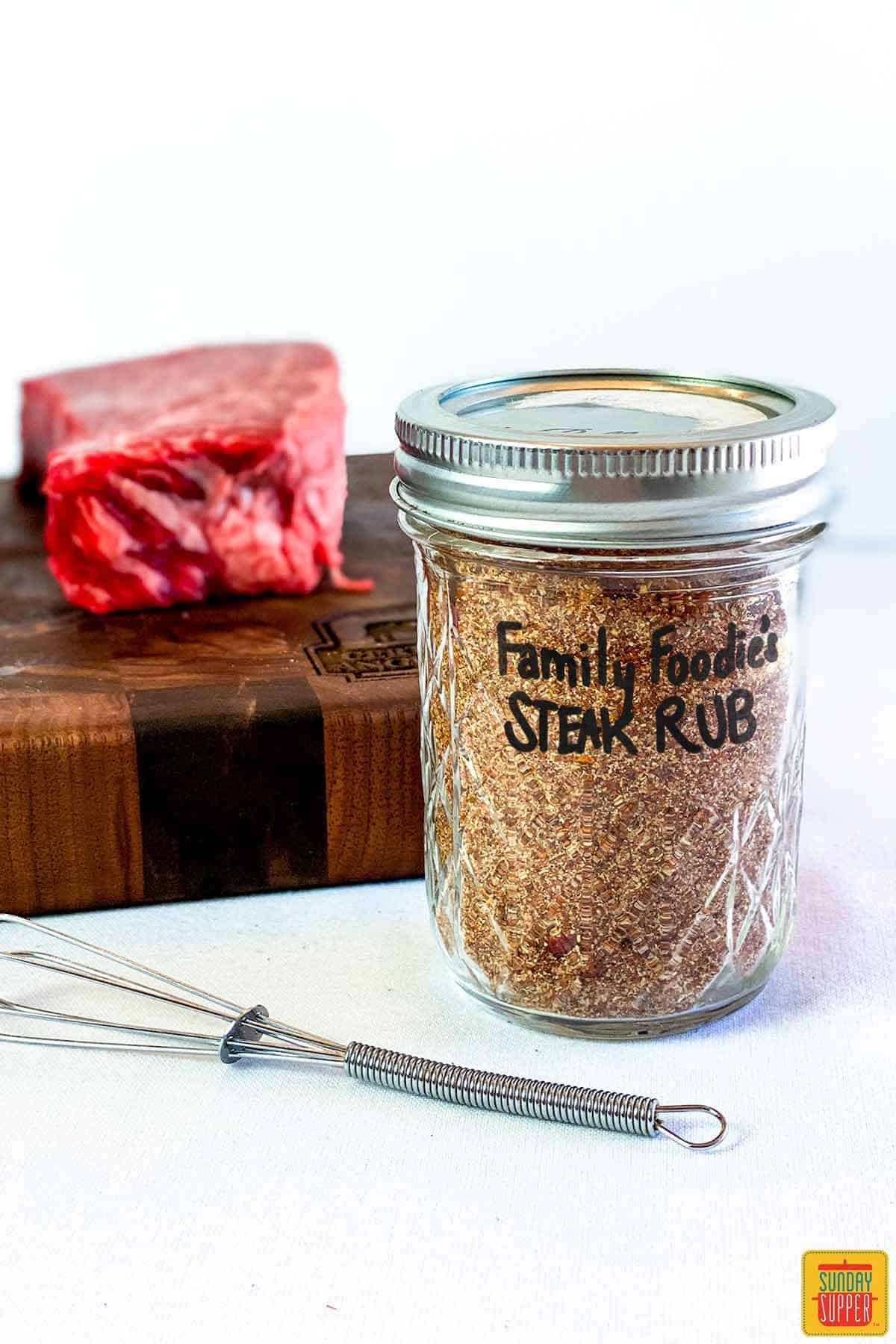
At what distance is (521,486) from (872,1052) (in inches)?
13.5

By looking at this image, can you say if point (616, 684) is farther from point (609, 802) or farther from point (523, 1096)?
point (523, 1096)

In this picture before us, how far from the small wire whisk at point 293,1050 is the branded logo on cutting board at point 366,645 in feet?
0.80

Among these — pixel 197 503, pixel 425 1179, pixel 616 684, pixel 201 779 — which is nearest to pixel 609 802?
pixel 616 684

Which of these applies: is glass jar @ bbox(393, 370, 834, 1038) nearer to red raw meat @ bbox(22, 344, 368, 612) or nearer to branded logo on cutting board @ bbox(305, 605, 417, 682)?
branded logo on cutting board @ bbox(305, 605, 417, 682)

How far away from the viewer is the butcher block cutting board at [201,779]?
3.04 feet

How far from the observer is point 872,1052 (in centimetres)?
80

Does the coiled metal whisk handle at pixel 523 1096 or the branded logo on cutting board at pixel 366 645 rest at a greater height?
the branded logo on cutting board at pixel 366 645

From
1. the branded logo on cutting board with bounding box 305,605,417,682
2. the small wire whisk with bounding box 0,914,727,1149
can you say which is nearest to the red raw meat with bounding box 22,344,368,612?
the branded logo on cutting board with bounding box 305,605,417,682

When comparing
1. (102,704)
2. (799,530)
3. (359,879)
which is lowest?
(359,879)

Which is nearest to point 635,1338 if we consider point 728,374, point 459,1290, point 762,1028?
point 459,1290

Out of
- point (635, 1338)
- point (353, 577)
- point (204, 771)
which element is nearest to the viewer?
point (635, 1338)

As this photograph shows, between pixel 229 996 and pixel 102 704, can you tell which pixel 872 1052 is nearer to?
pixel 229 996

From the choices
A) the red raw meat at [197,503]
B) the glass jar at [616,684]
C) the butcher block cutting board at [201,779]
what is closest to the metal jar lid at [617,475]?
the glass jar at [616,684]
